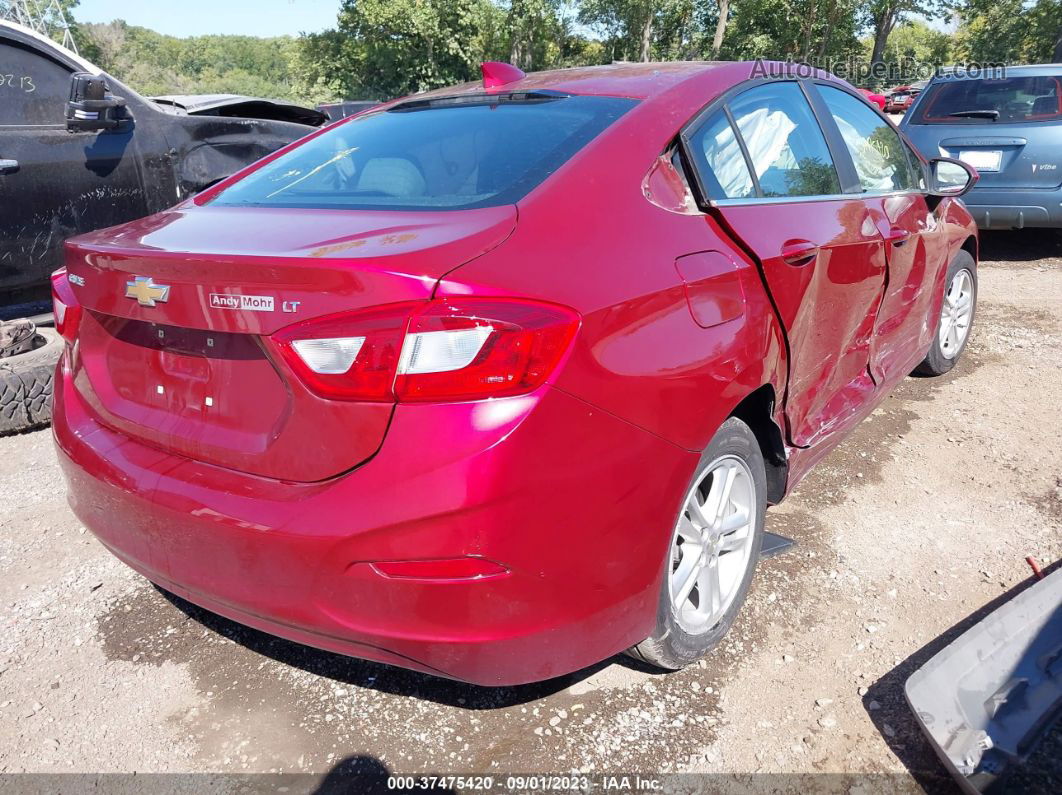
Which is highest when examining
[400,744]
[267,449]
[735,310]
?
[735,310]

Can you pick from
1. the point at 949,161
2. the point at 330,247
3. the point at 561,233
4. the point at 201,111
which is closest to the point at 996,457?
the point at 949,161

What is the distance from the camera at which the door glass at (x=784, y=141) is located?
2.50m

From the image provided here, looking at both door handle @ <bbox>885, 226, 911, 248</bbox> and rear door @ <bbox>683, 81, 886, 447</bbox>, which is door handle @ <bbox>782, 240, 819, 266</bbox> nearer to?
rear door @ <bbox>683, 81, 886, 447</bbox>

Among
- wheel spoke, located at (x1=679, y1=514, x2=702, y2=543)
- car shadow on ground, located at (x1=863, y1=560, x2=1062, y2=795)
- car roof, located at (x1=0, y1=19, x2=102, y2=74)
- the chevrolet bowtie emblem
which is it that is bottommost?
car shadow on ground, located at (x1=863, y1=560, x2=1062, y2=795)

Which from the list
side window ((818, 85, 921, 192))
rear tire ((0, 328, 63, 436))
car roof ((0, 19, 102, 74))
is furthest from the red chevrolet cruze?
car roof ((0, 19, 102, 74))

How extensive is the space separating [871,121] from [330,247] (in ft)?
8.88

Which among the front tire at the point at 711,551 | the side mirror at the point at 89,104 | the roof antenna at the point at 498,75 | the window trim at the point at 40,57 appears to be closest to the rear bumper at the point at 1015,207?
the roof antenna at the point at 498,75

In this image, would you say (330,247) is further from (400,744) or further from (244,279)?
(400,744)

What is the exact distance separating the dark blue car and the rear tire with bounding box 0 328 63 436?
698 centimetres

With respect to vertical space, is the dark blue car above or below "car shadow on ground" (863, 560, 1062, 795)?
above

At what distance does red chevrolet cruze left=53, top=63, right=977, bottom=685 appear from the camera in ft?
5.11

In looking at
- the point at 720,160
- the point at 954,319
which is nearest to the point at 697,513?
the point at 720,160

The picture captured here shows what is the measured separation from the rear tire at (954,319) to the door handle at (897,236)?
43.8 inches

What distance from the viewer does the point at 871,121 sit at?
11.3 feet
